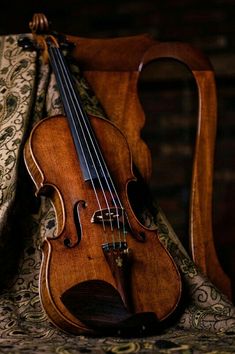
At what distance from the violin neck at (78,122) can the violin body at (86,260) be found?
0.02 metres

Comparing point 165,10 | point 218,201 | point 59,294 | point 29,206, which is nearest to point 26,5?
point 165,10

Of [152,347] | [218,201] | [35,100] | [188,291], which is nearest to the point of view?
[152,347]

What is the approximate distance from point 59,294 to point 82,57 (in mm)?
739

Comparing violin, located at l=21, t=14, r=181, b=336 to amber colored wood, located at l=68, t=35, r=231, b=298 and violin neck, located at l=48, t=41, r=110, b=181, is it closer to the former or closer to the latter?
violin neck, located at l=48, t=41, r=110, b=181

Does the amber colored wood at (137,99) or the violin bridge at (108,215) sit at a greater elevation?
the amber colored wood at (137,99)

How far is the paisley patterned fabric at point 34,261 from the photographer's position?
1056 mm

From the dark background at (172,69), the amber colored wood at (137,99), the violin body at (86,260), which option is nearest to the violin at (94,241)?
the violin body at (86,260)

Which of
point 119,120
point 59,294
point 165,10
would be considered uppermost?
point 165,10

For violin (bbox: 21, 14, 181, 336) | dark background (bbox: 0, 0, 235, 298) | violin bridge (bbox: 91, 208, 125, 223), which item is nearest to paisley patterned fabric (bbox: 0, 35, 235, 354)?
violin (bbox: 21, 14, 181, 336)

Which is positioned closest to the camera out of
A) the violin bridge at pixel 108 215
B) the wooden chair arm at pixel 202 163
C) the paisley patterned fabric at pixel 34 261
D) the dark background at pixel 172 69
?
the paisley patterned fabric at pixel 34 261

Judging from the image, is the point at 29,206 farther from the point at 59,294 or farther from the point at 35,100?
the point at 59,294

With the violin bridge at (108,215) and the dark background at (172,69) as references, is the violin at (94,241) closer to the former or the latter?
the violin bridge at (108,215)

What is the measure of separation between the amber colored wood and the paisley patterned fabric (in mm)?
66

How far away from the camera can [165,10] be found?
105 inches
